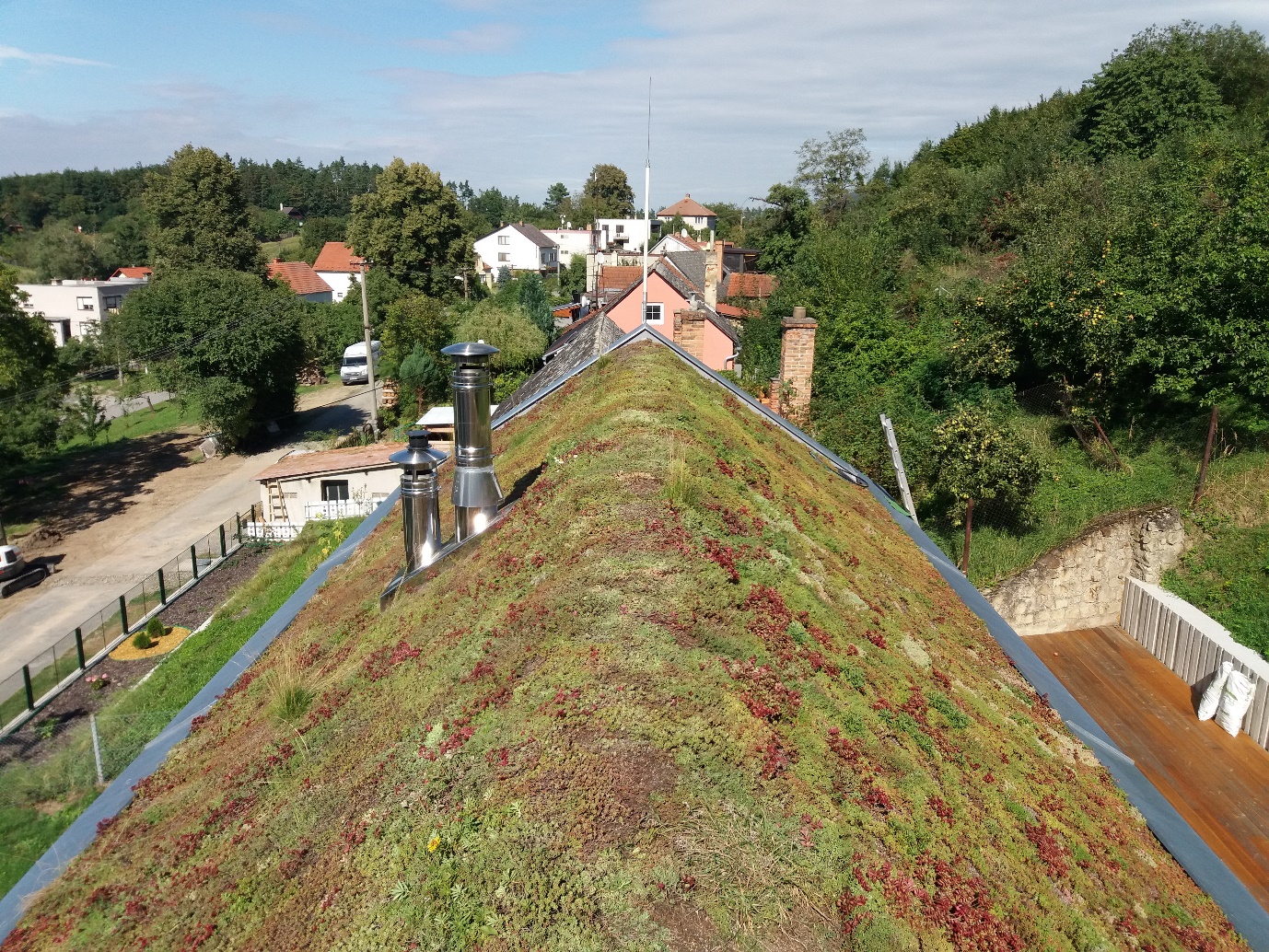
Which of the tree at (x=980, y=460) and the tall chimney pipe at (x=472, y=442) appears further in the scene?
the tree at (x=980, y=460)

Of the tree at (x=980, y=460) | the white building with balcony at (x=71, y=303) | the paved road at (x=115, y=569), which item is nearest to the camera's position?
the tree at (x=980, y=460)

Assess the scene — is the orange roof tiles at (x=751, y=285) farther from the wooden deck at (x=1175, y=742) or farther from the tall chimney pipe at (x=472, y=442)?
the tall chimney pipe at (x=472, y=442)

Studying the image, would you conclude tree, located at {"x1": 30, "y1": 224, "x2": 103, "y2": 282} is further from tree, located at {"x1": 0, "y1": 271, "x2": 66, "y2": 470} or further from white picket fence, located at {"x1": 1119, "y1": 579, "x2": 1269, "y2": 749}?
white picket fence, located at {"x1": 1119, "y1": 579, "x2": 1269, "y2": 749}

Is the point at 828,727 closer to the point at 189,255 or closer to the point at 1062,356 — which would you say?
the point at 1062,356

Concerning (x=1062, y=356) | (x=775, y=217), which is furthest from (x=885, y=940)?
(x=775, y=217)

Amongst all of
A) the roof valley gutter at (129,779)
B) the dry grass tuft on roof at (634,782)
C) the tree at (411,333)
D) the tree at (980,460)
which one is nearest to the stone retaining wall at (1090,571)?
the tree at (980,460)

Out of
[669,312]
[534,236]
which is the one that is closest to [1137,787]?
[669,312]

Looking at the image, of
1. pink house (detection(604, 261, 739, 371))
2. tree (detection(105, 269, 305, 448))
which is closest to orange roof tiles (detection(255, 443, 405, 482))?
pink house (detection(604, 261, 739, 371))
